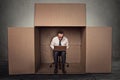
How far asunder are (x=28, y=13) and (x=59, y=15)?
1.89 metres

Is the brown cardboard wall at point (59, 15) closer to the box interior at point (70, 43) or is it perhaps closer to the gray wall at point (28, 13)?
the box interior at point (70, 43)

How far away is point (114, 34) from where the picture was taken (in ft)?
21.8

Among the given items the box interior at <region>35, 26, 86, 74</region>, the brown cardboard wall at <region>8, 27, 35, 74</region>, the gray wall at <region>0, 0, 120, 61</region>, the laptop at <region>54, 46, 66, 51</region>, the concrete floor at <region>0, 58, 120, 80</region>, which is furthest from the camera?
the gray wall at <region>0, 0, 120, 61</region>

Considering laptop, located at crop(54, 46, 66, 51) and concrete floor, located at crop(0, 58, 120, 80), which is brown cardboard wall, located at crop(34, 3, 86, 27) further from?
concrete floor, located at crop(0, 58, 120, 80)

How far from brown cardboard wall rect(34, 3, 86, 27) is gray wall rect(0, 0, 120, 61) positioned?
64.7 inches

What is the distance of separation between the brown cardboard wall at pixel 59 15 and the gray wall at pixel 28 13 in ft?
5.39

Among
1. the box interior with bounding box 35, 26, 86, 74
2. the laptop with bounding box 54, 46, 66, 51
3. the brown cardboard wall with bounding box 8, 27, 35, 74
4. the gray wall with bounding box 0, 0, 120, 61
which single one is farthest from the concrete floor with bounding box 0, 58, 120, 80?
the gray wall with bounding box 0, 0, 120, 61

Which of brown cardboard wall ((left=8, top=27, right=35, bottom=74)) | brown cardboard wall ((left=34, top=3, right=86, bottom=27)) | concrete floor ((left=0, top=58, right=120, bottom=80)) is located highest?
brown cardboard wall ((left=34, top=3, right=86, bottom=27))

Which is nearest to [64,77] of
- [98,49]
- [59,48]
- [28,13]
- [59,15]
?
[59,48]

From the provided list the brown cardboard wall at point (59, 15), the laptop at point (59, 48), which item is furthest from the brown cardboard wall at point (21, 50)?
the laptop at point (59, 48)

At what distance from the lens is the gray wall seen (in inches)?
249

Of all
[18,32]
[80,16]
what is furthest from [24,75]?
[80,16]

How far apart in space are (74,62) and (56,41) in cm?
112

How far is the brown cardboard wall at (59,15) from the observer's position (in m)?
4.70
